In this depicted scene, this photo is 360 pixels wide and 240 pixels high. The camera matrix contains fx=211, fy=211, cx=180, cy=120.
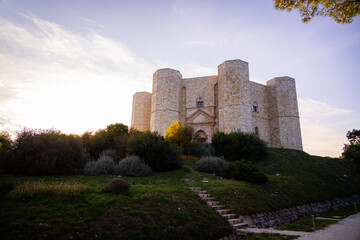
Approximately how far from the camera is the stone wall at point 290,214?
754 cm

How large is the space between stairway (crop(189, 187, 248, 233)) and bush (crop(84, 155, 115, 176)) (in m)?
5.24

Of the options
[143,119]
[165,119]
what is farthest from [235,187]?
[143,119]

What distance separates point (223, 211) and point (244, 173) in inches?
190

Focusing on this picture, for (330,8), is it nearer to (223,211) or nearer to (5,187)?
(223,211)

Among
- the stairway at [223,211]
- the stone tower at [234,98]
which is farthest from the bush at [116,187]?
the stone tower at [234,98]

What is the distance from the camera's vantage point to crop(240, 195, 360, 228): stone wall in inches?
297

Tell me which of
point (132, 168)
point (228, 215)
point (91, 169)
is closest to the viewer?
point (228, 215)

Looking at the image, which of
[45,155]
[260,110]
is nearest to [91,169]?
[45,155]

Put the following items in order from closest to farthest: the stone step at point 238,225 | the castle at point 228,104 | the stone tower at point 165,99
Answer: the stone step at point 238,225, the castle at point 228,104, the stone tower at point 165,99

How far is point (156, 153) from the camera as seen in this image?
1312 centimetres

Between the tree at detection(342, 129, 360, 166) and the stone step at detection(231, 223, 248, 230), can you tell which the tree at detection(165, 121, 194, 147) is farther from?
the tree at detection(342, 129, 360, 166)

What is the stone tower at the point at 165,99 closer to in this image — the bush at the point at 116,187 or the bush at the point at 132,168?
the bush at the point at 132,168

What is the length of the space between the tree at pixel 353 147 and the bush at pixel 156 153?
23066 mm

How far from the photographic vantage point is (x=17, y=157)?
972 centimetres
